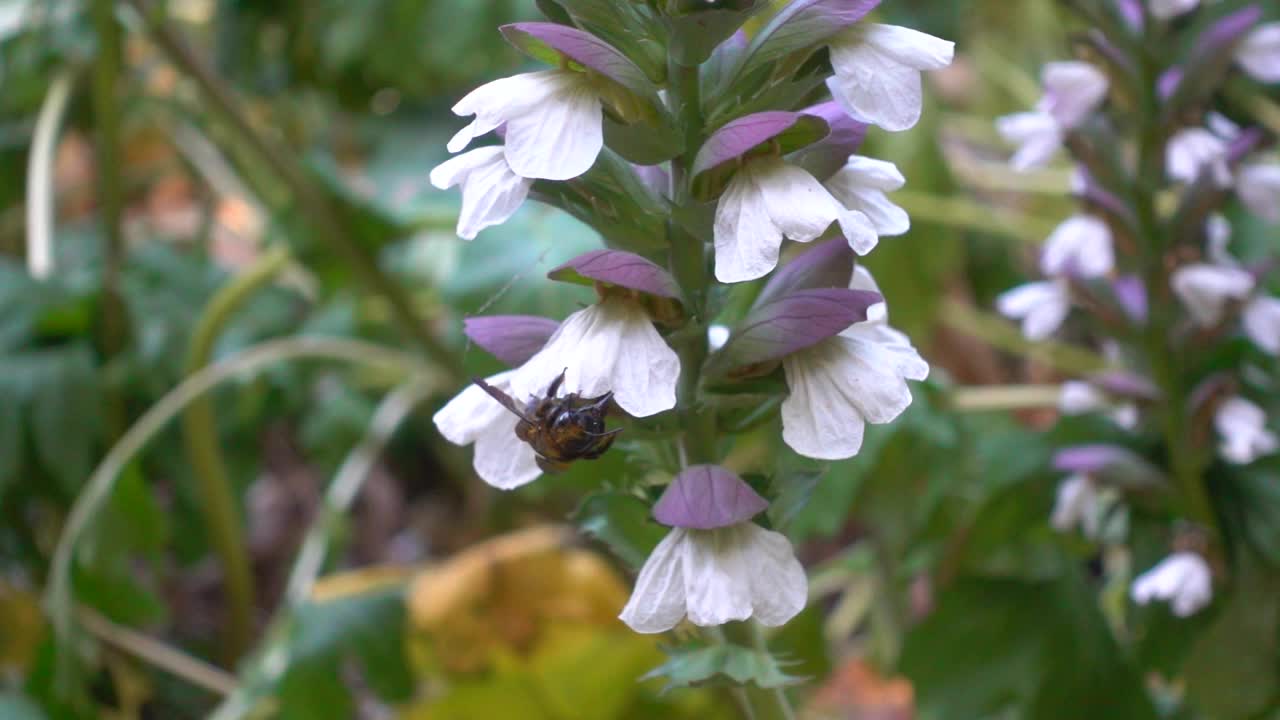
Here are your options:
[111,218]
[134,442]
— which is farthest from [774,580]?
[111,218]

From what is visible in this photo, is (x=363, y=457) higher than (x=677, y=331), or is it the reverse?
(x=677, y=331)

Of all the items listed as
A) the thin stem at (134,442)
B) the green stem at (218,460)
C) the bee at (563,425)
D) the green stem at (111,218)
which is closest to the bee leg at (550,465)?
the bee at (563,425)

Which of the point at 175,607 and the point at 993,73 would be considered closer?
the point at 175,607

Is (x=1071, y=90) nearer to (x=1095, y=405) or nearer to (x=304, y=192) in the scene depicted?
(x=1095, y=405)

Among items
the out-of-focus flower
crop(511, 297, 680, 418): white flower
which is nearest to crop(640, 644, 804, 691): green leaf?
the out-of-focus flower

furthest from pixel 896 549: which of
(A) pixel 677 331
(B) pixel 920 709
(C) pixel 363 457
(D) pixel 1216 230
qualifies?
(A) pixel 677 331

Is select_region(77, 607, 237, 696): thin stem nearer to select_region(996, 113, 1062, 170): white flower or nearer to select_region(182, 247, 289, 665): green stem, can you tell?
select_region(182, 247, 289, 665): green stem

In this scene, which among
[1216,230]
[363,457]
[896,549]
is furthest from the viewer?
[363,457]

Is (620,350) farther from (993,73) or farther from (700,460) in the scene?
(993,73)
